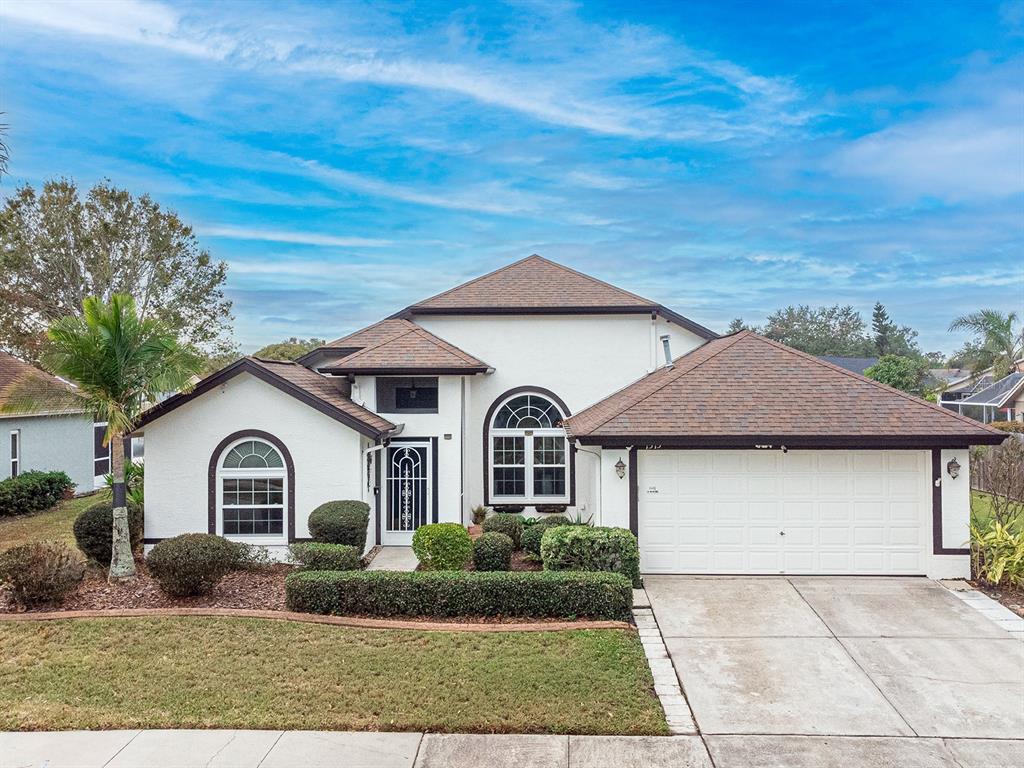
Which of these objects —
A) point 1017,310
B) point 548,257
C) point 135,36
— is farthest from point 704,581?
point 1017,310

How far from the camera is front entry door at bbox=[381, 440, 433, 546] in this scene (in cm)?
1512

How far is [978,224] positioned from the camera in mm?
25750

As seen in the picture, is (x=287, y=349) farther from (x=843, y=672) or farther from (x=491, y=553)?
(x=843, y=672)

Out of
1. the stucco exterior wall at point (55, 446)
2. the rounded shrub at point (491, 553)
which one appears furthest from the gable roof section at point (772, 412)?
the stucco exterior wall at point (55, 446)

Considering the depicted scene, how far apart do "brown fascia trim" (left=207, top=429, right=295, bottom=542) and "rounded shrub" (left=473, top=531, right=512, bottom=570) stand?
13.9ft

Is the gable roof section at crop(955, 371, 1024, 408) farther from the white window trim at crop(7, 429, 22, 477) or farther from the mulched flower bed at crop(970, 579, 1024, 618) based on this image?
the white window trim at crop(7, 429, 22, 477)

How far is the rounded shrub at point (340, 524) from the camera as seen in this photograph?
12.2 meters

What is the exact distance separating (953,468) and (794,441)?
118 inches

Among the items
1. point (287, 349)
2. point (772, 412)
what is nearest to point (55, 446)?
point (772, 412)

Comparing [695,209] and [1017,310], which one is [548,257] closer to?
[695,209]

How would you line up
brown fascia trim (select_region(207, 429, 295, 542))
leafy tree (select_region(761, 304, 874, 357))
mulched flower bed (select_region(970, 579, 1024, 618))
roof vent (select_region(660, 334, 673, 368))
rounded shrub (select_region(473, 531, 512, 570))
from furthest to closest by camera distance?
leafy tree (select_region(761, 304, 874, 357))
roof vent (select_region(660, 334, 673, 368))
brown fascia trim (select_region(207, 429, 295, 542))
rounded shrub (select_region(473, 531, 512, 570))
mulched flower bed (select_region(970, 579, 1024, 618))

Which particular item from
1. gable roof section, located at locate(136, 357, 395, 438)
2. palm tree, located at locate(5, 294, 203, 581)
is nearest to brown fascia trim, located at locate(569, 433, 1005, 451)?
gable roof section, located at locate(136, 357, 395, 438)

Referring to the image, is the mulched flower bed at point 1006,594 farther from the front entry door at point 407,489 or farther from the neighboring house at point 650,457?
the front entry door at point 407,489

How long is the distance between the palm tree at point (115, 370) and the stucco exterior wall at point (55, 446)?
456 inches
